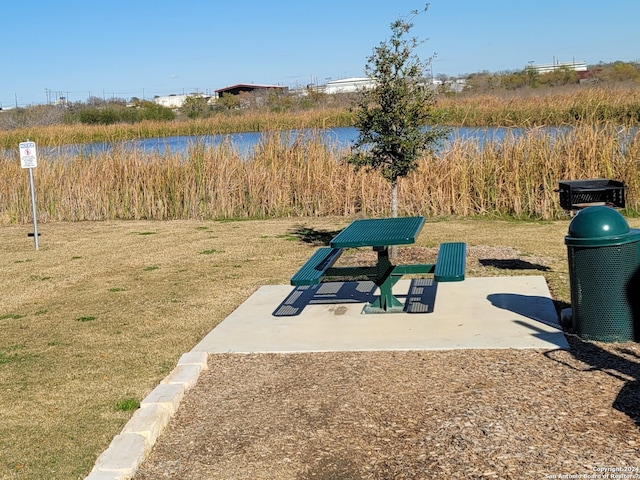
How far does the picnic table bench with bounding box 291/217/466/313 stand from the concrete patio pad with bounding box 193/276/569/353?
0.89 feet

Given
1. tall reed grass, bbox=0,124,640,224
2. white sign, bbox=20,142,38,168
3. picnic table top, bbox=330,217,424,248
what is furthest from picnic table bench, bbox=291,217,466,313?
white sign, bbox=20,142,38,168

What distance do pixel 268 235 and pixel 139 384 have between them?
7124 millimetres

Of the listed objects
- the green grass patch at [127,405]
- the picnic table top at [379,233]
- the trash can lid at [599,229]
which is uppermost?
the trash can lid at [599,229]

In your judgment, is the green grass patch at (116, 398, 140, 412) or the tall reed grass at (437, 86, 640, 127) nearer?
the green grass patch at (116, 398, 140, 412)

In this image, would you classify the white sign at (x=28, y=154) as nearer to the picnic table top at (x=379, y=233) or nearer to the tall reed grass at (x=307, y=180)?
the tall reed grass at (x=307, y=180)

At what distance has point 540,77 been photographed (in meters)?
62.8

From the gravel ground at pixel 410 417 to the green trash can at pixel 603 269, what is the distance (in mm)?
147

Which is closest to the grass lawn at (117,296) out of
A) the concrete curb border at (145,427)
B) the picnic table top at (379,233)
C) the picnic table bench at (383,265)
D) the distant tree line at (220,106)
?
the concrete curb border at (145,427)

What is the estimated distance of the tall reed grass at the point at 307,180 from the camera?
13.6 metres

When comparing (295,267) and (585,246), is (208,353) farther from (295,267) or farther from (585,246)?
(295,267)

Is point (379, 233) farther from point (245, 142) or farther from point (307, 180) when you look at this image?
point (245, 142)

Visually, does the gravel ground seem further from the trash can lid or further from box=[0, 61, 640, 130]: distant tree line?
box=[0, 61, 640, 130]: distant tree line

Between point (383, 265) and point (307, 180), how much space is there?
7.97m

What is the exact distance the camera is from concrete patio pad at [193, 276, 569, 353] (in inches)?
255
